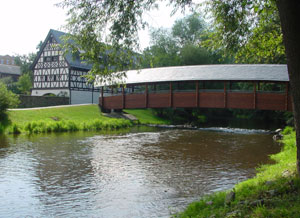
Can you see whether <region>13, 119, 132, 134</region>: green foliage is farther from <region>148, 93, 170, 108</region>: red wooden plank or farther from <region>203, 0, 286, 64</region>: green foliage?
<region>203, 0, 286, 64</region>: green foliage

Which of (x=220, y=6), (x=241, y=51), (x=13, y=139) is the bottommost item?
(x=13, y=139)

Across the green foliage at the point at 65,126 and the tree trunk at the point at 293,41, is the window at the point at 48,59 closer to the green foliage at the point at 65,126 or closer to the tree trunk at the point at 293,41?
the green foliage at the point at 65,126

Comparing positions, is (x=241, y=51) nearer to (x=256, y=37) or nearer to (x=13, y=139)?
(x=256, y=37)

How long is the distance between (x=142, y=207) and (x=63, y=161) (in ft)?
15.6

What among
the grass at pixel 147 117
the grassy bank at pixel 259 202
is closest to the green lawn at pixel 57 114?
the grass at pixel 147 117

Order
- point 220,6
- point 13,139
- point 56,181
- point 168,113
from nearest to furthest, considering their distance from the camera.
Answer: point 56,181 → point 220,6 → point 13,139 → point 168,113

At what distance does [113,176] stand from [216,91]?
50.6 feet

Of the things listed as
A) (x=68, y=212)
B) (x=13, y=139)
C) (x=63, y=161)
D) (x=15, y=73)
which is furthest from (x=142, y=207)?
(x=15, y=73)

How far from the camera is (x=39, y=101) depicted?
2578 cm

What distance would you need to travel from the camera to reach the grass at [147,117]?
1053 inches

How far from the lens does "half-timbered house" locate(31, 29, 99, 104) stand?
31.2 metres

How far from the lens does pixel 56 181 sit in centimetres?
692

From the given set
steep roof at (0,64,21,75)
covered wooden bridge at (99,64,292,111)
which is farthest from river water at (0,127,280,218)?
steep roof at (0,64,21,75)

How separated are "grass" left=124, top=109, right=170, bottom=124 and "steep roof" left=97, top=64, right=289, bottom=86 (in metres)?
4.14
